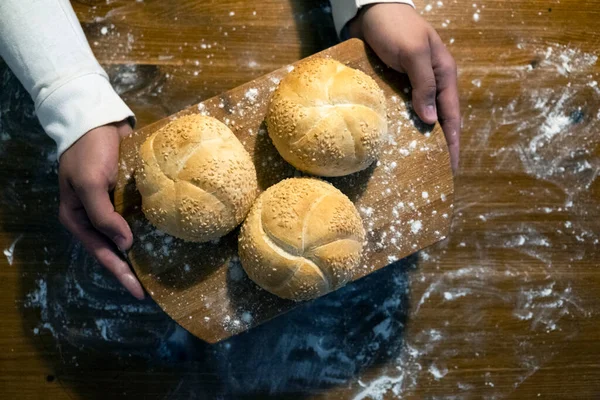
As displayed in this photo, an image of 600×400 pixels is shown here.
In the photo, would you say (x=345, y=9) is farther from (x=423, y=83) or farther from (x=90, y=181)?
(x=90, y=181)

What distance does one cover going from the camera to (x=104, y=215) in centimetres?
113

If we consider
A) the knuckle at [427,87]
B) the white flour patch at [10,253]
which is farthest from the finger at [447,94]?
the white flour patch at [10,253]

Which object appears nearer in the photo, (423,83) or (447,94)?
(423,83)

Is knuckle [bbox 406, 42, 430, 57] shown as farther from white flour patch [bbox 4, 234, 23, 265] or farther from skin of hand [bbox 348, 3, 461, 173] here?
white flour patch [bbox 4, 234, 23, 265]

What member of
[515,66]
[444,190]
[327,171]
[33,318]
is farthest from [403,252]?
[33,318]

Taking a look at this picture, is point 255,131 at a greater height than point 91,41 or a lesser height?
lesser

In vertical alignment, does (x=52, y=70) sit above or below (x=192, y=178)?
above

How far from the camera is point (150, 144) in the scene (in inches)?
43.4

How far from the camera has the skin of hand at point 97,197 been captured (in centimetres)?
113

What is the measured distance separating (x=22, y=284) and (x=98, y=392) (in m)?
0.41

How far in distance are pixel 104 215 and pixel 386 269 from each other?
844 millimetres

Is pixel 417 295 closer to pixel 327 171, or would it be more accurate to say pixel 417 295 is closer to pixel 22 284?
pixel 327 171

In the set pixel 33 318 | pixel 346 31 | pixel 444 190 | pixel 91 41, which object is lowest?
pixel 33 318

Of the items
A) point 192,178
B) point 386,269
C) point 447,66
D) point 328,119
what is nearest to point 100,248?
point 192,178
